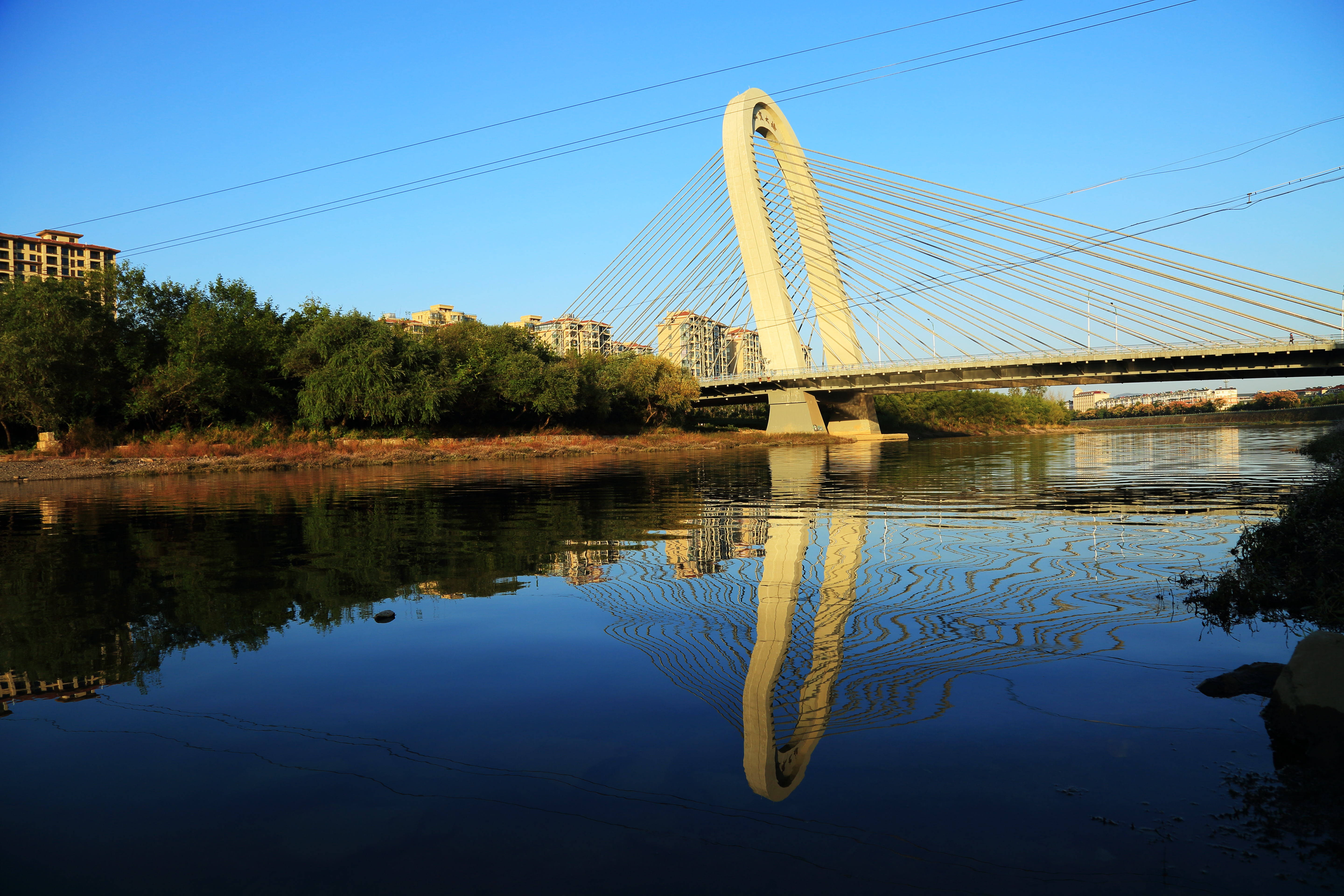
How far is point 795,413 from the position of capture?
7012 cm

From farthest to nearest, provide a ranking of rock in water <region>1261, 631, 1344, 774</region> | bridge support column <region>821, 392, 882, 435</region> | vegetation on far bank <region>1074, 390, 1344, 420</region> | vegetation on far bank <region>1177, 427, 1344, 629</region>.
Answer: vegetation on far bank <region>1074, 390, 1344, 420</region> → bridge support column <region>821, 392, 882, 435</region> → vegetation on far bank <region>1177, 427, 1344, 629</region> → rock in water <region>1261, 631, 1344, 774</region>

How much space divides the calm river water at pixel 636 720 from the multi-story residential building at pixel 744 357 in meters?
55.3

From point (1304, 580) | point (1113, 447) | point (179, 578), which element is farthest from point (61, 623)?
point (1113, 447)

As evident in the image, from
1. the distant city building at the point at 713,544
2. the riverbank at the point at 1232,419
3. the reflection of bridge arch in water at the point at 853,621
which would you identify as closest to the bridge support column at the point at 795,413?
the riverbank at the point at 1232,419

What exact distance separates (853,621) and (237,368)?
5617 centimetres

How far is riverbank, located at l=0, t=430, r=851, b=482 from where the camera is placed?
36.3 m

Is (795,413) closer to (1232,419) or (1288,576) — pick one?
(1288,576)

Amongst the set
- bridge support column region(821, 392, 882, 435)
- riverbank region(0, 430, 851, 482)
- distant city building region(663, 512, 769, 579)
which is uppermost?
bridge support column region(821, 392, 882, 435)

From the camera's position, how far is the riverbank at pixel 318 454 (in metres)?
36.3

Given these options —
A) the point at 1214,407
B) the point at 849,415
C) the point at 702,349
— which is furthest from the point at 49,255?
the point at 1214,407

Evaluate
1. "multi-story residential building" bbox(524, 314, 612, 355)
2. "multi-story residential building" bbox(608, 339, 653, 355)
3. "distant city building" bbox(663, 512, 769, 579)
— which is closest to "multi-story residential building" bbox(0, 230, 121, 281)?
"multi-story residential building" bbox(524, 314, 612, 355)

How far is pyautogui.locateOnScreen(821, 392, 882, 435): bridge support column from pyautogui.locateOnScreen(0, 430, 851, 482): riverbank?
9.40 m

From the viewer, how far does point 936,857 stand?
3.43m

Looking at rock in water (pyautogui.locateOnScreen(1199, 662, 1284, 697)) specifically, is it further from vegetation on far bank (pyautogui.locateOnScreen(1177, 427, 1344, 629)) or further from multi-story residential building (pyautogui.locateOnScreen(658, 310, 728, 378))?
multi-story residential building (pyautogui.locateOnScreen(658, 310, 728, 378))
